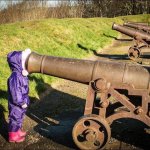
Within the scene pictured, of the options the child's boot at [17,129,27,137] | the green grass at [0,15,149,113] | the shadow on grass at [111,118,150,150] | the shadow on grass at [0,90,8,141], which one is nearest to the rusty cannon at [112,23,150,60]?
the green grass at [0,15,149,113]

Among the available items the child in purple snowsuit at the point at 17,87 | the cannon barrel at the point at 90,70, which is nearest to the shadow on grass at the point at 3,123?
the child in purple snowsuit at the point at 17,87

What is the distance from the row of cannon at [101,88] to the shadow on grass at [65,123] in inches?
17.9

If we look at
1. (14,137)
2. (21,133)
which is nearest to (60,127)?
(21,133)

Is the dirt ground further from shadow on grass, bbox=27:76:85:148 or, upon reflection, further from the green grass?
the green grass

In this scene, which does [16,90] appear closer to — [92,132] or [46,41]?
[92,132]

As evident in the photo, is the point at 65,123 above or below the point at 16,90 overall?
below

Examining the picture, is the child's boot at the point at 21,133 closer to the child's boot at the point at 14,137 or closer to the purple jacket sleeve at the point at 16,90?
the child's boot at the point at 14,137

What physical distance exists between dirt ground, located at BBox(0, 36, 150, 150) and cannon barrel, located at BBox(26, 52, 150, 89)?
3.57 feet

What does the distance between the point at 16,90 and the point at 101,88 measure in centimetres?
145

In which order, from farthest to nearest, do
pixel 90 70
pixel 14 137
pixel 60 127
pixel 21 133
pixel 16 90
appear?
pixel 60 127 → pixel 21 133 → pixel 14 137 → pixel 16 90 → pixel 90 70

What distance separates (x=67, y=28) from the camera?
2067 cm

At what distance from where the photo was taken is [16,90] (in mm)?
5977

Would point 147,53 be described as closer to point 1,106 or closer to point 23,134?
point 1,106

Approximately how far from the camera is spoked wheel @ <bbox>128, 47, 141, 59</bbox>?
14695 millimetres
